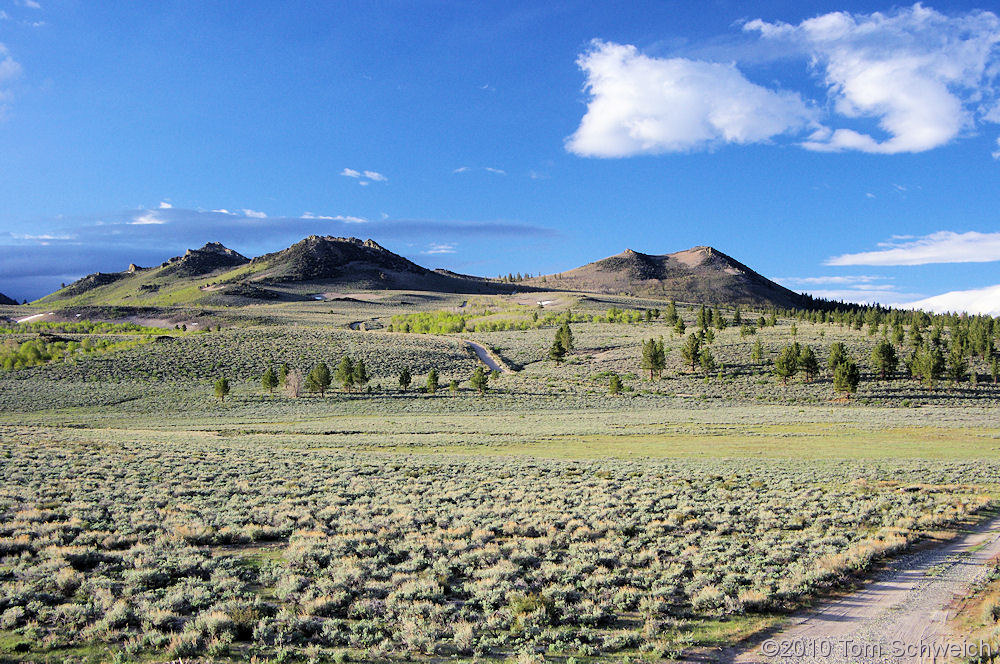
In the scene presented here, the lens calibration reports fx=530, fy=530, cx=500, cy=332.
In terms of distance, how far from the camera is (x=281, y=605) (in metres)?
9.95

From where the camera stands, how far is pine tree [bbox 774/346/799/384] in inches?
2938

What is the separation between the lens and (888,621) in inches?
377

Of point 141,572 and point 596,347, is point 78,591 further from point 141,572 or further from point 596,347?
point 596,347

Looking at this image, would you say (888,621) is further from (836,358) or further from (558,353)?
(558,353)

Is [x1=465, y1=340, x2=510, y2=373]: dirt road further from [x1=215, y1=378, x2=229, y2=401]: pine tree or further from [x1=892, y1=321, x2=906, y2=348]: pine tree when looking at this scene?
[x1=892, y1=321, x2=906, y2=348]: pine tree

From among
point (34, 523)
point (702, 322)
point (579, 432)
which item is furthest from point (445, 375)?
point (34, 523)

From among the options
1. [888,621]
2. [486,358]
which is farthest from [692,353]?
[888,621]

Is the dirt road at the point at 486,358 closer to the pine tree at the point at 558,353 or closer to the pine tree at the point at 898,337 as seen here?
the pine tree at the point at 558,353

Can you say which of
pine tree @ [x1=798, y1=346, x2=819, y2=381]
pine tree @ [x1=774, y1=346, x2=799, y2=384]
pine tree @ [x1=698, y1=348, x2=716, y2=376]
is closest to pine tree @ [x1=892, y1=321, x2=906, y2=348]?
pine tree @ [x1=798, y1=346, x2=819, y2=381]

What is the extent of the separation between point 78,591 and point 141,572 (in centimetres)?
110

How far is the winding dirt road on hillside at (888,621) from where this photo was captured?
8.47 m

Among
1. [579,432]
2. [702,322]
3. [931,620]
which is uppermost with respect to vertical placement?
[702,322]

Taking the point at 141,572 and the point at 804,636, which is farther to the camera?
the point at 141,572

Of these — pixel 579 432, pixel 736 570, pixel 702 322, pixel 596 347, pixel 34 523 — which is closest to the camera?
pixel 736 570
